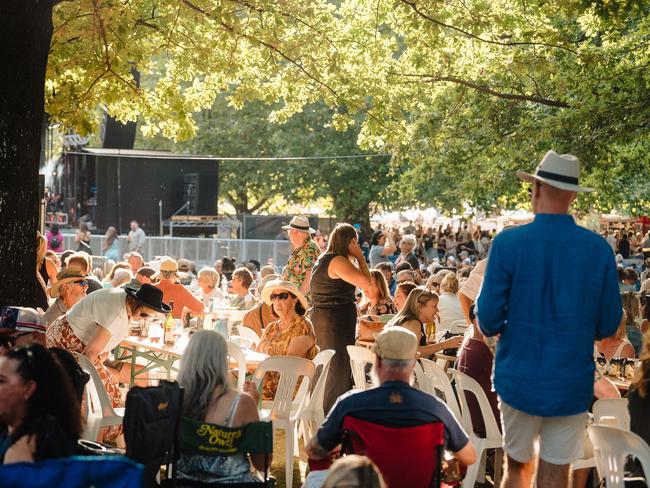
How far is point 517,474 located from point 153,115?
958 cm

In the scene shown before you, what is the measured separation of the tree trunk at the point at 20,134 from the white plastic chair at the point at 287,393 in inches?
77.6

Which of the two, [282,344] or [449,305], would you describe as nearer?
[282,344]

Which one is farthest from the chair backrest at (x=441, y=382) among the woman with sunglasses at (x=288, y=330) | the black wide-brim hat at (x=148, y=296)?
the black wide-brim hat at (x=148, y=296)

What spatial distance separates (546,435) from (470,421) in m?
2.36

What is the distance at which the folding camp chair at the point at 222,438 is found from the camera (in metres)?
5.08

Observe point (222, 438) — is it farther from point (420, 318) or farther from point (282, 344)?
point (420, 318)

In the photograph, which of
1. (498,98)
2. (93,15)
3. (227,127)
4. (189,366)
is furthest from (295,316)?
(227,127)

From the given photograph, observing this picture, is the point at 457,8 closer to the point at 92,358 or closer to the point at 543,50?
the point at 543,50

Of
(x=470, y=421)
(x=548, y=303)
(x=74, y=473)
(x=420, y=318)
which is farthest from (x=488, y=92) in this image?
(x=74, y=473)

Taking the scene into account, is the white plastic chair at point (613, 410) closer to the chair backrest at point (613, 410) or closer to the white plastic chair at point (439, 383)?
the chair backrest at point (613, 410)

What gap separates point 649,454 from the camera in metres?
Answer: 5.20

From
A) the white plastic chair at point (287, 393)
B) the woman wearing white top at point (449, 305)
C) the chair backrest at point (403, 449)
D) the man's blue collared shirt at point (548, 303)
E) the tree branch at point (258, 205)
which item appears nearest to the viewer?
the chair backrest at point (403, 449)

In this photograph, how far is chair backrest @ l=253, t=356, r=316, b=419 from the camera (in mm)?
7602

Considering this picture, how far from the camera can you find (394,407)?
4.80 m
